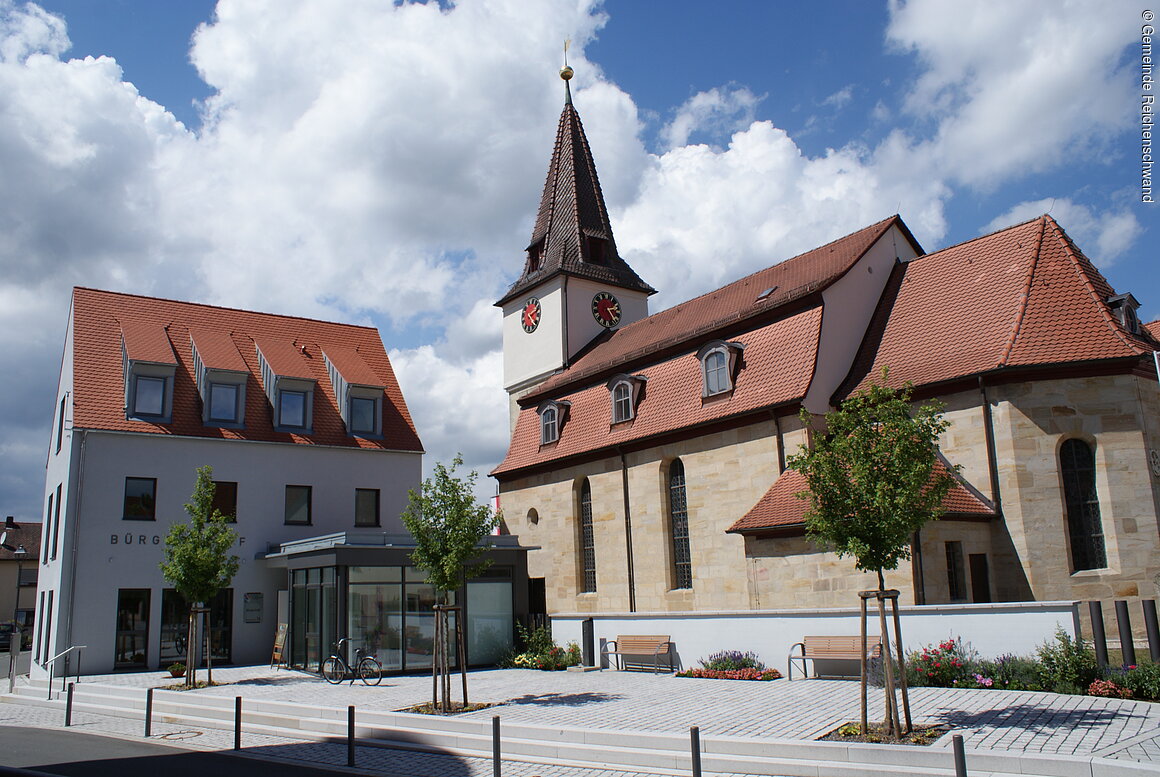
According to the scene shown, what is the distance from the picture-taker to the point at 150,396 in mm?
28734

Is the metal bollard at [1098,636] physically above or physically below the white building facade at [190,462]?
below

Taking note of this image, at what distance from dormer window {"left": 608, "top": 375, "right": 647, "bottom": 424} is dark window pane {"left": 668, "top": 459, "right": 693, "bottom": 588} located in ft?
9.03

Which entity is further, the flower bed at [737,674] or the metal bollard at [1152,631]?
the flower bed at [737,674]

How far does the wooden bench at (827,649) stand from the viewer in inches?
677

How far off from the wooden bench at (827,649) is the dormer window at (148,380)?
833 inches

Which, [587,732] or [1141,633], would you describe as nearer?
[587,732]

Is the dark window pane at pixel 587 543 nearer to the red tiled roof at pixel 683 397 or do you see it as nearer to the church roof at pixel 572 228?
the red tiled roof at pixel 683 397

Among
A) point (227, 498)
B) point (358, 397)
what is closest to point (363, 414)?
point (358, 397)

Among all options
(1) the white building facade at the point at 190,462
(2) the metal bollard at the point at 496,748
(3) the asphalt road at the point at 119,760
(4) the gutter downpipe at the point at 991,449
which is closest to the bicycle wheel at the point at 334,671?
(1) the white building facade at the point at 190,462

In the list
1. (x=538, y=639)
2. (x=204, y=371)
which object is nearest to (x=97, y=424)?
(x=204, y=371)

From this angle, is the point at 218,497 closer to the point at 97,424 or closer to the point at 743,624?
the point at 97,424

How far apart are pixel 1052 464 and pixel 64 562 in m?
26.7

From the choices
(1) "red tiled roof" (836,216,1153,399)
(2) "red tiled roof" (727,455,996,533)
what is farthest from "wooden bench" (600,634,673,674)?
(1) "red tiled roof" (836,216,1153,399)

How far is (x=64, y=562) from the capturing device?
2595cm
